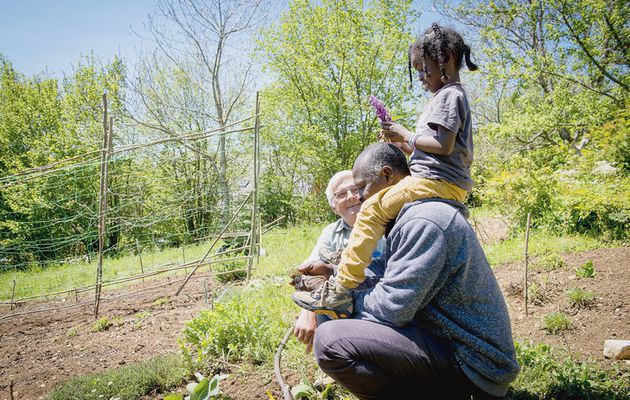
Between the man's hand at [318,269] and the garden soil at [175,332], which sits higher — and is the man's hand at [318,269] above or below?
above

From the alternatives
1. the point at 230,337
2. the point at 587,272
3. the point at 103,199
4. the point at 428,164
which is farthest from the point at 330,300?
the point at 103,199

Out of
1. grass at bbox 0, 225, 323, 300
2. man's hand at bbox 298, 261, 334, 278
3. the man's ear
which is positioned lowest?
grass at bbox 0, 225, 323, 300

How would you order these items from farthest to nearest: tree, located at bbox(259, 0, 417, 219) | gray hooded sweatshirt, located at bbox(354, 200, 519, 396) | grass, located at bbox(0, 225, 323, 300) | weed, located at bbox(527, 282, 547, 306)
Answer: tree, located at bbox(259, 0, 417, 219) < grass, located at bbox(0, 225, 323, 300) < weed, located at bbox(527, 282, 547, 306) < gray hooded sweatshirt, located at bbox(354, 200, 519, 396)

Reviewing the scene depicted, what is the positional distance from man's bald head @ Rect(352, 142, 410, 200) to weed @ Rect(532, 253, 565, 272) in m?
3.38

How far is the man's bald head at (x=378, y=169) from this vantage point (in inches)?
68.7

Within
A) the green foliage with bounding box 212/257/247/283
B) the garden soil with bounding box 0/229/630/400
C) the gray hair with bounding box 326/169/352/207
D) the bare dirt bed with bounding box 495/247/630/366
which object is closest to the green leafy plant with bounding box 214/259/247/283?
the green foliage with bounding box 212/257/247/283

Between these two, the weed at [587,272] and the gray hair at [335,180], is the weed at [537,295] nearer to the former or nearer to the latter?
the weed at [587,272]

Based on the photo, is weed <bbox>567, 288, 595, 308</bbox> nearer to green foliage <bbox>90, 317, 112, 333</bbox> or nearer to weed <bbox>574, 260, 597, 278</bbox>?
weed <bbox>574, 260, 597, 278</bbox>

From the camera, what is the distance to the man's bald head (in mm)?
1744

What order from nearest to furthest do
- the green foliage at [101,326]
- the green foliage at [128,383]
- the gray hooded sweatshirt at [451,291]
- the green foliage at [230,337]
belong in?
1. the gray hooded sweatshirt at [451,291]
2. the green foliage at [128,383]
3. the green foliage at [230,337]
4. the green foliage at [101,326]

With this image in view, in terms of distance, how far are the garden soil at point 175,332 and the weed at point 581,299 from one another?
5cm

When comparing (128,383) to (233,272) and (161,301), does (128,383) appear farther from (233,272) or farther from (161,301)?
(233,272)

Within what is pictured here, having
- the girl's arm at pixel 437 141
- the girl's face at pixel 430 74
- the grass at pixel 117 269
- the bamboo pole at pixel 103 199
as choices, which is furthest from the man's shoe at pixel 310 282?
the grass at pixel 117 269

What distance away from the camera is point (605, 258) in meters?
4.21
